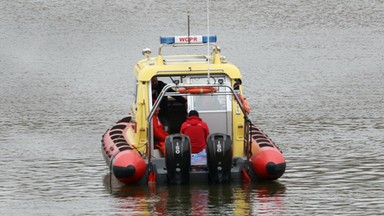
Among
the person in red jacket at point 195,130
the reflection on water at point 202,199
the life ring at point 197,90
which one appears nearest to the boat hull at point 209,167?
the reflection on water at point 202,199

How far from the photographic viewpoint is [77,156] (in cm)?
2017

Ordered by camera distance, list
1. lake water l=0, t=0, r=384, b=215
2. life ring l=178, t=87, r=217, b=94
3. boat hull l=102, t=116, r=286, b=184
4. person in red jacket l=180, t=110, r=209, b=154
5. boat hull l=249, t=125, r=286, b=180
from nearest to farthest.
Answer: lake water l=0, t=0, r=384, b=215, boat hull l=102, t=116, r=286, b=184, life ring l=178, t=87, r=217, b=94, boat hull l=249, t=125, r=286, b=180, person in red jacket l=180, t=110, r=209, b=154

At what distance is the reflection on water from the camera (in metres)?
14.5

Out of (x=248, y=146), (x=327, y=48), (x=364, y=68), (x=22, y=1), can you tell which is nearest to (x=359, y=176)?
(x=248, y=146)

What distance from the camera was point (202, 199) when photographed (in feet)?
50.1

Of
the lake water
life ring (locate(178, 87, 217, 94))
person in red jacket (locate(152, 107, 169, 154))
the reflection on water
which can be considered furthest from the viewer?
person in red jacket (locate(152, 107, 169, 154))

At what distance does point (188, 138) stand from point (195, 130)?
0.66m

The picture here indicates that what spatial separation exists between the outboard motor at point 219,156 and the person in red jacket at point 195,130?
0.66 metres

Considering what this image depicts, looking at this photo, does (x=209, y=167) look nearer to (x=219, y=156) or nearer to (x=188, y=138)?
(x=219, y=156)

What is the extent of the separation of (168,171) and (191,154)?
25.0 inches

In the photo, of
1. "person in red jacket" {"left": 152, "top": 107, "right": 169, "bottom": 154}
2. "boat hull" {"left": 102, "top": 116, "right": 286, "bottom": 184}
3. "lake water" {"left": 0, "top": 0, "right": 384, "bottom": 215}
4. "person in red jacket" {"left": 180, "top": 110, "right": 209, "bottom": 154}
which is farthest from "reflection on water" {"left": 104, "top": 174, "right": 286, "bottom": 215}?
"person in red jacket" {"left": 152, "top": 107, "right": 169, "bottom": 154}

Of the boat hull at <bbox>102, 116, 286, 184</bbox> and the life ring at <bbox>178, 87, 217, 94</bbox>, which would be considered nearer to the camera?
the boat hull at <bbox>102, 116, 286, 184</bbox>

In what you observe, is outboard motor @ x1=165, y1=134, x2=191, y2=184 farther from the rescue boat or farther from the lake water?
the lake water

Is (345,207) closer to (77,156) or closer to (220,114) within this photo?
(220,114)
